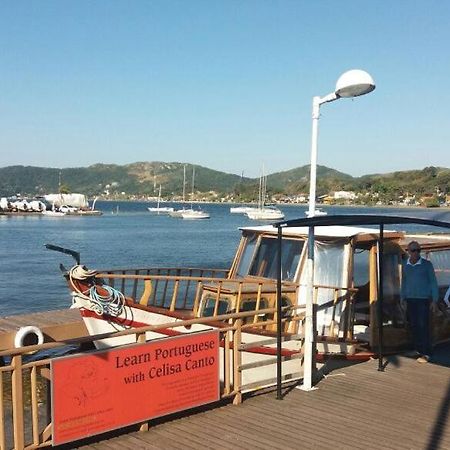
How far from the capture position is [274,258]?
10609 mm

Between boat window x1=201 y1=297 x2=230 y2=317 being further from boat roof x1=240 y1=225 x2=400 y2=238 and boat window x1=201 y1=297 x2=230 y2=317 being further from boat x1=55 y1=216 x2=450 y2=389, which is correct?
boat roof x1=240 y1=225 x2=400 y2=238

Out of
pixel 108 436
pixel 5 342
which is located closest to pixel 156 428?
pixel 108 436

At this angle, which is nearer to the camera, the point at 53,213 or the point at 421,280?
the point at 421,280

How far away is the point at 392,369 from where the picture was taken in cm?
899

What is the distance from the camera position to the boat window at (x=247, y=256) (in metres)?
10.9

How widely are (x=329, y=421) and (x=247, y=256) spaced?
4623 mm

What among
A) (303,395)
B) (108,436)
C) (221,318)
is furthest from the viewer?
(303,395)

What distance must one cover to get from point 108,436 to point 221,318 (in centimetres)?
185

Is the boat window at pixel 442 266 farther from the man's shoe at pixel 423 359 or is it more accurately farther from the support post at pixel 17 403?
the support post at pixel 17 403

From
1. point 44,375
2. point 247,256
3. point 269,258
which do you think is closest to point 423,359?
point 269,258

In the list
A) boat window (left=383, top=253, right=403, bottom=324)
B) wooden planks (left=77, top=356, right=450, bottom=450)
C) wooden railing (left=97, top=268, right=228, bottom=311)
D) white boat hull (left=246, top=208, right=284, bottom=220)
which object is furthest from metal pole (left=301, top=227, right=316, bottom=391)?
white boat hull (left=246, top=208, right=284, bottom=220)

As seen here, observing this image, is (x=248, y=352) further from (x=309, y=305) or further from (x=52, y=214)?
(x=52, y=214)

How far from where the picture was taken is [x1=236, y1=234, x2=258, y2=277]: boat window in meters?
→ 10.9

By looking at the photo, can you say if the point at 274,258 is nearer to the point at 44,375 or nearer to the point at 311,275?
the point at 311,275
